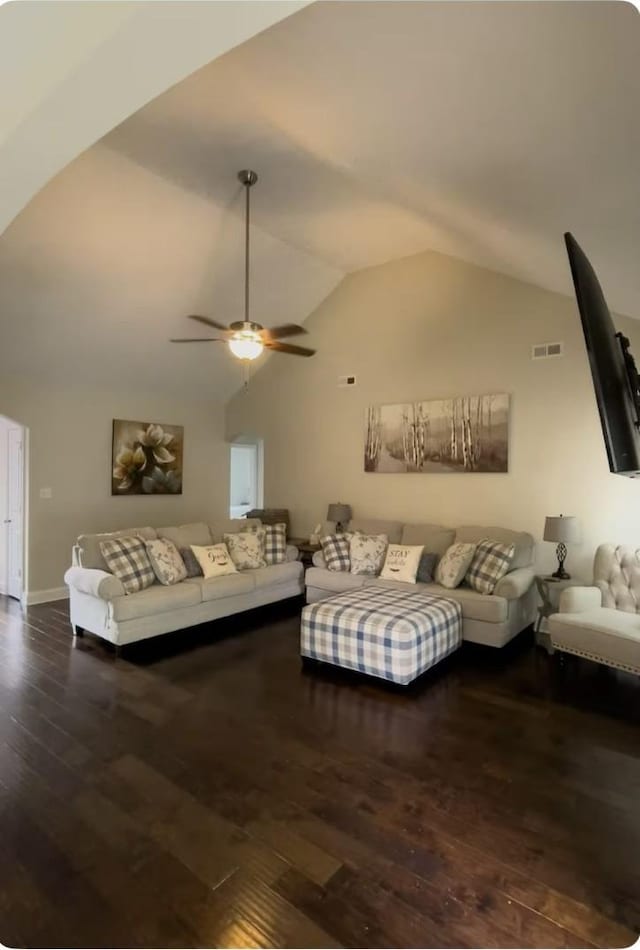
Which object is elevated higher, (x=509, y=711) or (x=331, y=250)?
(x=331, y=250)

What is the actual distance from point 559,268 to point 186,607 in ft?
13.6

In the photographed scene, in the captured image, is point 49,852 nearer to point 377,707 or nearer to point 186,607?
point 377,707

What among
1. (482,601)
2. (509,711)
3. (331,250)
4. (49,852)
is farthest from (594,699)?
(331,250)

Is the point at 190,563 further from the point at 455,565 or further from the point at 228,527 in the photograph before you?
the point at 455,565

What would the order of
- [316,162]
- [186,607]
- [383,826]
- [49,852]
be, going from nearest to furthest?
[49,852], [383,826], [316,162], [186,607]

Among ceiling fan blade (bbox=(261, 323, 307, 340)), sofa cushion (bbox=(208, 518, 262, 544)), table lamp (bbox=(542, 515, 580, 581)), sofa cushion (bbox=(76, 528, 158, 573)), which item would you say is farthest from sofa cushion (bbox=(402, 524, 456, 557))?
sofa cushion (bbox=(76, 528, 158, 573))

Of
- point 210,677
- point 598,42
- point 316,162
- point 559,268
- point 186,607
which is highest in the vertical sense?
point 316,162

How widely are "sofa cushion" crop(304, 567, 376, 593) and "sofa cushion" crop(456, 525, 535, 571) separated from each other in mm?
1040

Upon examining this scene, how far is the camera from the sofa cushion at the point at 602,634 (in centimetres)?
325

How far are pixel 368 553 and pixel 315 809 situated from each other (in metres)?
3.04

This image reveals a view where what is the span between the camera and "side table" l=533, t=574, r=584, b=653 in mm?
4276

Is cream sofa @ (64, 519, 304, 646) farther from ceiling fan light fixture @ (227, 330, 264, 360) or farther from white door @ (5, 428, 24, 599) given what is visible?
ceiling fan light fixture @ (227, 330, 264, 360)

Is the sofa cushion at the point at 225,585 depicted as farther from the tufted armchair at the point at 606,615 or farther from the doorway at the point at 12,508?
the tufted armchair at the point at 606,615

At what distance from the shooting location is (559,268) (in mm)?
3605
